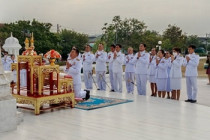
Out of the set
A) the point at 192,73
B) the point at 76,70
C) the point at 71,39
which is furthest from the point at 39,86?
the point at 71,39

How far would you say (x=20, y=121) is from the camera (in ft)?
15.5

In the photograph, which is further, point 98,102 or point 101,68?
point 101,68

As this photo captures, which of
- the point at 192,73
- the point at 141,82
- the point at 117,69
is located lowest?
the point at 141,82

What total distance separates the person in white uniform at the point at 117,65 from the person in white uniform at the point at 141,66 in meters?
0.44

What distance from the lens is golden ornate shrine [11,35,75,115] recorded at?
17.7ft

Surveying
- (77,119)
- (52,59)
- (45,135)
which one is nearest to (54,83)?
(52,59)

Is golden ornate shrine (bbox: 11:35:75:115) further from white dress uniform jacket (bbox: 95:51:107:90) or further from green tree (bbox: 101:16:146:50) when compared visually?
green tree (bbox: 101:16:146:50)

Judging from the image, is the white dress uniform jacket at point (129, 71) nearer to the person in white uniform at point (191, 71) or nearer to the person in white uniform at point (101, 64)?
the person in white uniform at point (101, 64)

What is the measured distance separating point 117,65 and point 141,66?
821 millimetres

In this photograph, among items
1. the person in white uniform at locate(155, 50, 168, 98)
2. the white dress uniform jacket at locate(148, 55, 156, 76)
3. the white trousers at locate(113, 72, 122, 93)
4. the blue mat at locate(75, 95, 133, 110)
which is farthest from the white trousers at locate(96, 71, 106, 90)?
the person in white uniform at locate(155, 50, 168, 98)

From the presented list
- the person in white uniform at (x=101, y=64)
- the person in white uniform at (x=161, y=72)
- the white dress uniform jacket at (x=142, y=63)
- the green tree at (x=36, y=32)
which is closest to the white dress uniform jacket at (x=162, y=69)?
the person in white uniform at (x=161, y=72)

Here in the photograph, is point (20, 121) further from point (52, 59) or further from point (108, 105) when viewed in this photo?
point (108, 105)

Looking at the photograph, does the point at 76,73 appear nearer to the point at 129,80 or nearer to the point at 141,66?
the point at 141,66

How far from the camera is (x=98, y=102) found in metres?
6.61
